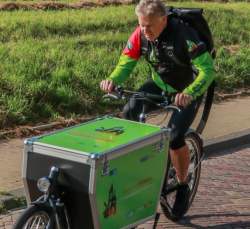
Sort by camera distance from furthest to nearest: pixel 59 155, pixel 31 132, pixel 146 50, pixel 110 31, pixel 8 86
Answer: pixel 110 31
pixel 8 86
pixel 31 132
pixel 146 50
pixel 59 155

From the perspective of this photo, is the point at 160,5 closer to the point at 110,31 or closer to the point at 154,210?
the point at 154,210

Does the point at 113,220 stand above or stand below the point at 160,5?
below

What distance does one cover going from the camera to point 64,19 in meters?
13.6

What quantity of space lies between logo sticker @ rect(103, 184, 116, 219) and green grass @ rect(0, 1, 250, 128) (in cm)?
404

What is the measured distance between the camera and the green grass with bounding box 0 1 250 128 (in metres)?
8.57

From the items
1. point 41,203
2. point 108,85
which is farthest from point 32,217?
point 108,85

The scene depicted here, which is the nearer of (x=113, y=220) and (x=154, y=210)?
(x=113, y=220)

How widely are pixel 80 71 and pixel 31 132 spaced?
2.04 metres

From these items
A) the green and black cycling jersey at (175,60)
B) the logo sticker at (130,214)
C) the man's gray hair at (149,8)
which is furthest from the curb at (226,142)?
the logo sticker at (130,214)

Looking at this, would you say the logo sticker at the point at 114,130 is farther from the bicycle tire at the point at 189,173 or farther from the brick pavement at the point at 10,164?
the brick pavement at the point at 10,164

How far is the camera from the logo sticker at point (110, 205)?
4059 millimetres

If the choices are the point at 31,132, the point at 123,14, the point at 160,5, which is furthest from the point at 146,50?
the point at 123,14

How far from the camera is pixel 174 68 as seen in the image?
16.6ft

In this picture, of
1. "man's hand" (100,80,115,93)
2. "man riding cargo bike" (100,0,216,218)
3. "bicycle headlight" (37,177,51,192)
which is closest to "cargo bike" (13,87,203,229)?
"bicycle headlight" (37,177,51,192)
